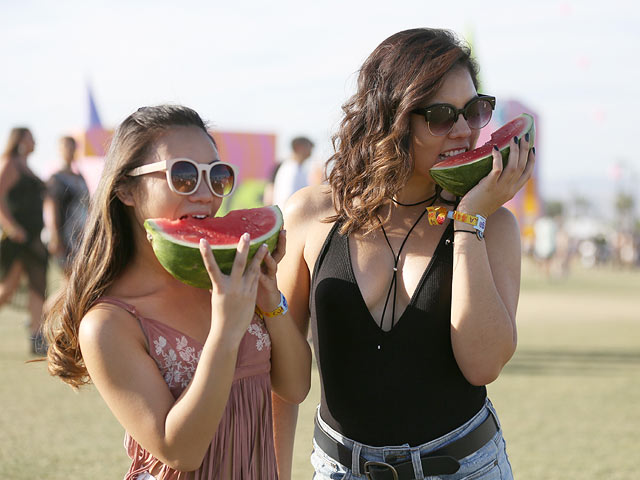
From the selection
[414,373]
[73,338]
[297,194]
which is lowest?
[414,373]

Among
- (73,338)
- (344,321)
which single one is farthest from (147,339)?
(344,321)

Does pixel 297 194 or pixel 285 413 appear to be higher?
pixel 297 194

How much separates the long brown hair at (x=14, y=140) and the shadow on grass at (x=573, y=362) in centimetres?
623

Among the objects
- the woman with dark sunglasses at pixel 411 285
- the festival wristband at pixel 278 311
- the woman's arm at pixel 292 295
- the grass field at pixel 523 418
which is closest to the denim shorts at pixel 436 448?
the woman with dark sunglasses at pixel 411 285

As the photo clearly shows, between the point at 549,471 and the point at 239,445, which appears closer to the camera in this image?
the point at 239,445

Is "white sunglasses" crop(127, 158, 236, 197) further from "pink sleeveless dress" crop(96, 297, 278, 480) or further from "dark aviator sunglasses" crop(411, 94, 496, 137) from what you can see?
"dark aviator sunglasses" crop(411, 94, 496, 137)

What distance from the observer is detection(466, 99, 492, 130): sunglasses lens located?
2.65 meters

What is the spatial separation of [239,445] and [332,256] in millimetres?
700

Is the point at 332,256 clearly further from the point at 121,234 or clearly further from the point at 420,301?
the point at 121,234

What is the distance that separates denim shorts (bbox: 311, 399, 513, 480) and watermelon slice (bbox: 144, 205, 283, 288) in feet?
2.47

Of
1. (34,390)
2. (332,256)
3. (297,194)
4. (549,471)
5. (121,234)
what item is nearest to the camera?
(121,234)

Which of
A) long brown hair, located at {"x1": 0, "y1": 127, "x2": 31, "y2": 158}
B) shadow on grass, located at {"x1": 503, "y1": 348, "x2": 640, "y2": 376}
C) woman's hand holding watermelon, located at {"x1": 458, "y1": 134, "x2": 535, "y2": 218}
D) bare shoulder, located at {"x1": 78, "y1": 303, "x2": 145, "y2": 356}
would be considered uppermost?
woman's hand holding watermelon, located at {"x1": 458, "y1": 134, "x2": 535, "y2": 218}

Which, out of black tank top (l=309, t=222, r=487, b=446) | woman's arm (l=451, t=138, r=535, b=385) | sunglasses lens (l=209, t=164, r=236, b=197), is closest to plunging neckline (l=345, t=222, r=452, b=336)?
black tank top (l=309, t=222, r=487, b=446)

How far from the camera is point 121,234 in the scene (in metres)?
2.52
